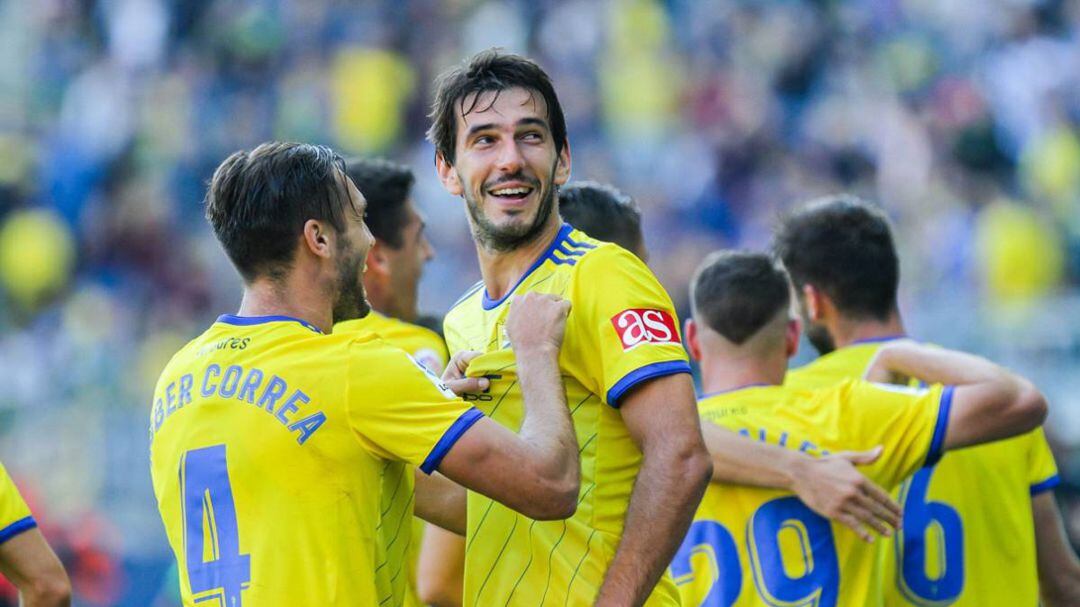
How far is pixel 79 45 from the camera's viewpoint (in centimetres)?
1628

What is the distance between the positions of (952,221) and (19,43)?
10.9 m

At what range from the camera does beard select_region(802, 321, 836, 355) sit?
5194mm

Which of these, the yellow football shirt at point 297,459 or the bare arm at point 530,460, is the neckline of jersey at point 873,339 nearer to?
the bare arm at point 530,460

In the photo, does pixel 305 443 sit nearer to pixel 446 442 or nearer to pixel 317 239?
pixel 446 442

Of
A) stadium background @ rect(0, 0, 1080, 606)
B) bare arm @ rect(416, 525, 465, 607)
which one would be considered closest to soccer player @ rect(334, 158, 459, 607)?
bare arm @ rect(416, 525, 465, 607)

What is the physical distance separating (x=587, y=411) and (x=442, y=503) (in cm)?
58

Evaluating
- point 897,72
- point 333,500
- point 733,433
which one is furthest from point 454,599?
point 897,72

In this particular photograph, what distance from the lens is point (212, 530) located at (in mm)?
3227

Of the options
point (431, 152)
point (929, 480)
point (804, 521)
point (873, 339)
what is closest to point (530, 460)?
point (804, 521)

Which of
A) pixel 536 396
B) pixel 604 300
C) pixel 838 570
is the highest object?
pixel 604 300

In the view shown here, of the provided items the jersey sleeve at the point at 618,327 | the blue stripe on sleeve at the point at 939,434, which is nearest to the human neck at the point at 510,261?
the jersey sleeve at the point at 618,327

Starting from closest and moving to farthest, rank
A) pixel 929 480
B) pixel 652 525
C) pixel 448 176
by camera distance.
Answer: pixel 652 525 → pixel 448 176 → pixel 929 480

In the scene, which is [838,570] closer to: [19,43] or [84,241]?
[84,241]

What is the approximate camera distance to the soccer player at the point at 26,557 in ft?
14.5
